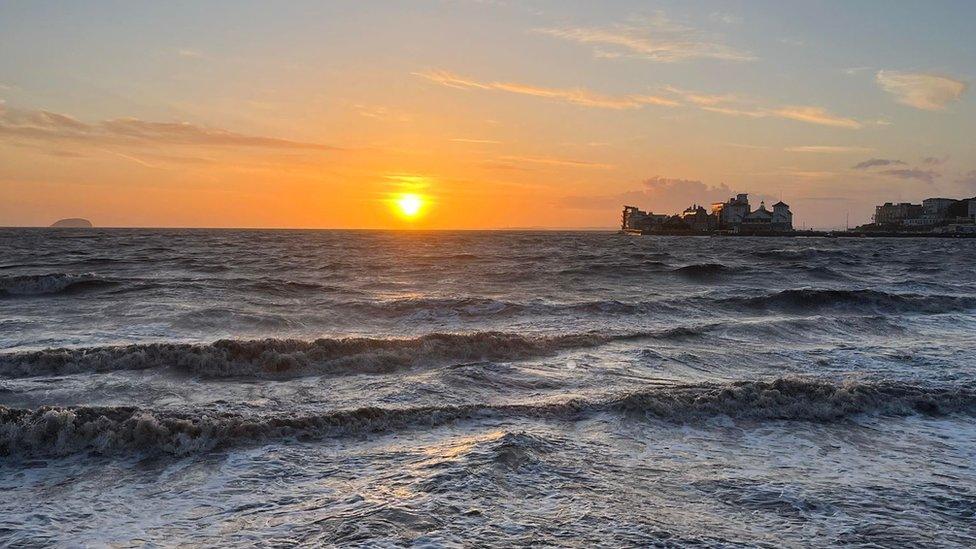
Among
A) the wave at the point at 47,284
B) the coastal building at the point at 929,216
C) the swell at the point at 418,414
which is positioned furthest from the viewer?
the coastal building at the point at 929,216

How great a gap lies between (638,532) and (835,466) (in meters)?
3.48

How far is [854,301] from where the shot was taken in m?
26.9

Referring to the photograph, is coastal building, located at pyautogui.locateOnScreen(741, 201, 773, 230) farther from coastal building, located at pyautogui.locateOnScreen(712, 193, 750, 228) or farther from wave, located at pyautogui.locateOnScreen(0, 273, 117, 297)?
wave, located at pyautogui.locateOnScreen(0, 273, 117, 297)

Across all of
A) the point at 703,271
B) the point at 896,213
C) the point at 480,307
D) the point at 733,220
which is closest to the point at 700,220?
the point at 733,220

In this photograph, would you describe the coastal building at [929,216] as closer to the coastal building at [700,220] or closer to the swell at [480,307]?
the coastal building at [700,220]

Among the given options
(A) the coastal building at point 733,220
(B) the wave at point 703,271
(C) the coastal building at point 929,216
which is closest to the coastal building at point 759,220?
(A) the coastal building at point 733,220

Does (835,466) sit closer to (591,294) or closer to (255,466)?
(255,466)

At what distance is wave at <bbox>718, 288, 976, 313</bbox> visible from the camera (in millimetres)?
25297

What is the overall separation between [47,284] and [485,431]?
28.1m

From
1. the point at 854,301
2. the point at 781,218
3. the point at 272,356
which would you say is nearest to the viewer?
the point at 272,356

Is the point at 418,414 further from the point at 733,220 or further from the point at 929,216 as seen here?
the point at 929,216

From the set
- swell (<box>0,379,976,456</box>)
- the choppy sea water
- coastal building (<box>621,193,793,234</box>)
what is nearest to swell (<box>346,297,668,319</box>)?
the choppy sea water

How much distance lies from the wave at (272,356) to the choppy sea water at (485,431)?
67 mm

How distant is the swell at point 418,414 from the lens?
27.6 ft
